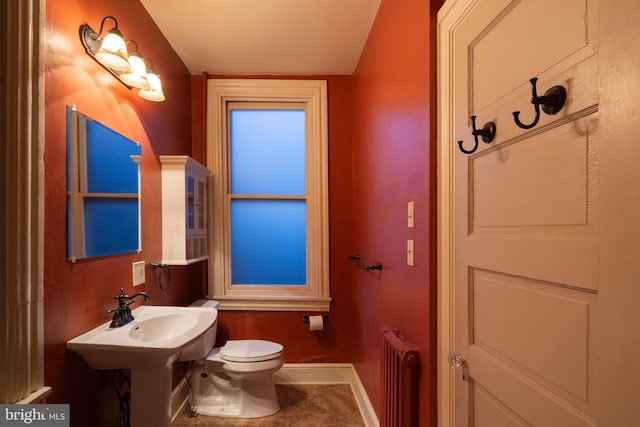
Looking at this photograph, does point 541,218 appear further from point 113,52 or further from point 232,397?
point 232,397

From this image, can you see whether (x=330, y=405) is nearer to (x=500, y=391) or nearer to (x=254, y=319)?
(x=254, y=319)

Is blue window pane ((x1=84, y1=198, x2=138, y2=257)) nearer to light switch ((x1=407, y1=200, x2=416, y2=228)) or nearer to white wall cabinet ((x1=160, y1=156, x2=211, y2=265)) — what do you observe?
white wall cabinet ((x1=160, y1=156, x2=211, y2=265))

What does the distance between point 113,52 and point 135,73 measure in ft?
0.56

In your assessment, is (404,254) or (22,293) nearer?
(22,293)

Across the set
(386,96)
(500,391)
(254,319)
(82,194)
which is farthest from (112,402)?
(386,96)

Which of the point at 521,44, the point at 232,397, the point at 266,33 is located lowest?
the point at 232,397

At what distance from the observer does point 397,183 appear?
1.45 meters

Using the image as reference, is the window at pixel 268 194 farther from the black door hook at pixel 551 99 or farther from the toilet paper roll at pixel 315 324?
the black door hook at pixel 551 99

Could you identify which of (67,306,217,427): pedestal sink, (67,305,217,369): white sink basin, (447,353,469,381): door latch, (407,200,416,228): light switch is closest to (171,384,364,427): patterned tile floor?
(67,306,217,427): pedestal sink

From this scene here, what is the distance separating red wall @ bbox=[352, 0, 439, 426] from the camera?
1096 millimetres

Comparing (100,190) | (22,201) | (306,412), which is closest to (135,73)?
(100,190)

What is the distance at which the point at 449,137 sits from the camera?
1032 mm

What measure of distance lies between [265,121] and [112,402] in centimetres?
219

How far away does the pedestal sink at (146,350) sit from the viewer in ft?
3.80
